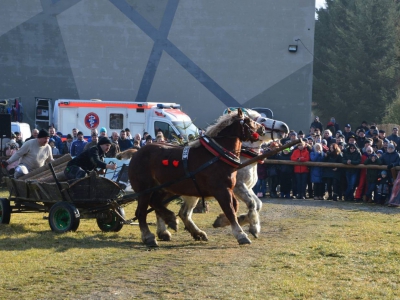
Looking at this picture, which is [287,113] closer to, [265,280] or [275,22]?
[275,22]

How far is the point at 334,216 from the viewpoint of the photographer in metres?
15.8

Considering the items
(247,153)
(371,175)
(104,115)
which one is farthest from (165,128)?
(247,153)

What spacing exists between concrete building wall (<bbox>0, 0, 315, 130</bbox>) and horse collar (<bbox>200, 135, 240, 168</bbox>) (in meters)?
22.9

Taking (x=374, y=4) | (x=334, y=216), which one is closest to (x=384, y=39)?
(x=374, y=4)

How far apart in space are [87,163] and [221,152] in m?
3.05

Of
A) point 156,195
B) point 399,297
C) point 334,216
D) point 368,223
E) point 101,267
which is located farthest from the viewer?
point 334,216

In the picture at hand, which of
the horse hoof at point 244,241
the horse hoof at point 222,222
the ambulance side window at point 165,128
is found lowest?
the horse hoof at point 244,241

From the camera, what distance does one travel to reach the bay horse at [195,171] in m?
10.9

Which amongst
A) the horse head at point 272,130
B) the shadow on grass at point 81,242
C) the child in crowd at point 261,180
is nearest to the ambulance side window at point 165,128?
the child in crowd at point 261,180

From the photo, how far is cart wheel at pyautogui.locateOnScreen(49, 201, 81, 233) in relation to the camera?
12.0m

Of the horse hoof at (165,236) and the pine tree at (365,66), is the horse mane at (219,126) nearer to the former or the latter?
the horse hoof at (165,236)

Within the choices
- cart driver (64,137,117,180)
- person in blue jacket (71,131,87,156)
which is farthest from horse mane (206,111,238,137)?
person in blue jacket (71,131,87,156)

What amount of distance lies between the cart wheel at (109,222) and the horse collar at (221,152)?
240 cm

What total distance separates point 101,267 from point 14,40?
26.7 metres
